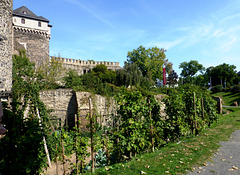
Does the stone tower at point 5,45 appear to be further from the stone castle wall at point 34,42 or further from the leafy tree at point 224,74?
the leafy tree at point 224,74

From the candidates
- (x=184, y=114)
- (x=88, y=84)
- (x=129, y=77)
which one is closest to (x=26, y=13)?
(x=129, y=77)

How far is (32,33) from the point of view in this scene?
28047mm

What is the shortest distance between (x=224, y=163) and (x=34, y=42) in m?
30.4

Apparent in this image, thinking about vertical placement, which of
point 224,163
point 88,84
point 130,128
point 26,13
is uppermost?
point 26,13

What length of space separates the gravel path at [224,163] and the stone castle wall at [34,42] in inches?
1068

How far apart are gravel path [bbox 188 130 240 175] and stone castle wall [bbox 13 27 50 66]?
2714 cm

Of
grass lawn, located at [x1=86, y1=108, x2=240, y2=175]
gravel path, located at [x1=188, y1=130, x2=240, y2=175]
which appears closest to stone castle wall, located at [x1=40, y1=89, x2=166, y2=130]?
gravel path, located at [x1=188, y1=130, x2=240, y2=175]

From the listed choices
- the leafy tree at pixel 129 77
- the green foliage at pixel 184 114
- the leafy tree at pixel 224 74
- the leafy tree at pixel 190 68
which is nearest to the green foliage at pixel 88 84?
the green foliage at pixel 184 114

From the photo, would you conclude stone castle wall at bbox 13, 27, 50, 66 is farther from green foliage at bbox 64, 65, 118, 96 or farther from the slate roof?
green foliage at bbox 64, 65, 118, 96

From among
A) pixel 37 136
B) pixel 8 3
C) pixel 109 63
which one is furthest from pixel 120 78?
pixel 37 136

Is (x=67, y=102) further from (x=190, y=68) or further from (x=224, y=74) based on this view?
(x=190, y=68)

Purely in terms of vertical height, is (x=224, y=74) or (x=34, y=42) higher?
(x=34, y=42)

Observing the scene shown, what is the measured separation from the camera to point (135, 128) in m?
5.56

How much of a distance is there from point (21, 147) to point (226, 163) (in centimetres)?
517
